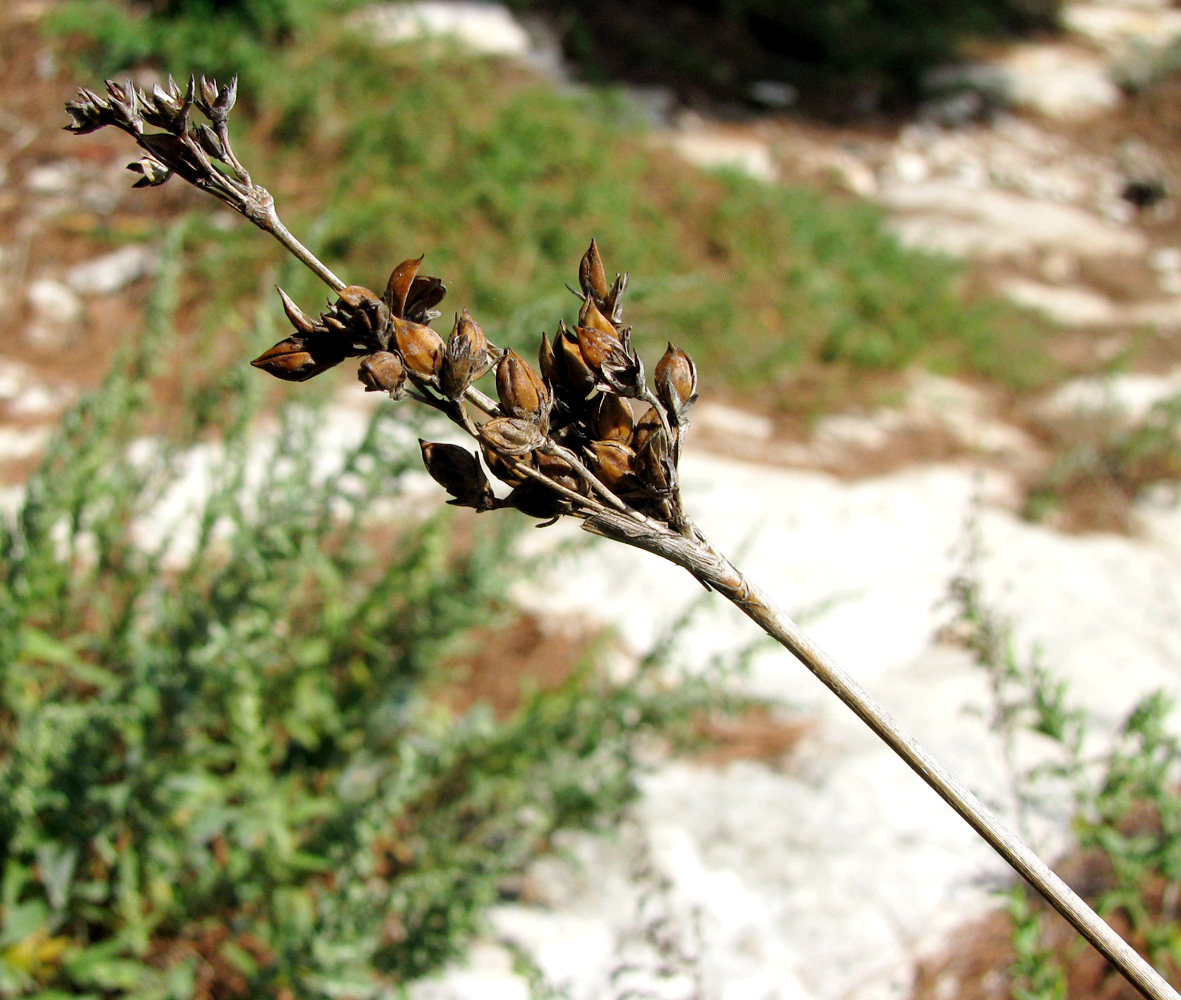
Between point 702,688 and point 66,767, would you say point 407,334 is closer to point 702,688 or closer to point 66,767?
point 66,767

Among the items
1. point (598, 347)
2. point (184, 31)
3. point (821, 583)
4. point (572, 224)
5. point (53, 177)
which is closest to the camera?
point (598, 347)

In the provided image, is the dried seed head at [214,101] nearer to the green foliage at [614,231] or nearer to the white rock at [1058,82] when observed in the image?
the green foliage at [614,231]

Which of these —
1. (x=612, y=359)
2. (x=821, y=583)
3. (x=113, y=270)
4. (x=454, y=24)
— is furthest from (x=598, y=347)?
(x=454, y=24)

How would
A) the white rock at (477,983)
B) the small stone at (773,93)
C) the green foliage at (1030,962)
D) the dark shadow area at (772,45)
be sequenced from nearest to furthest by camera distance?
1. the green foliage at (1030,962)
2. the white rock at (477,983)
3. the dark shadow area at (772,45)
4. the small stone at (773,93)

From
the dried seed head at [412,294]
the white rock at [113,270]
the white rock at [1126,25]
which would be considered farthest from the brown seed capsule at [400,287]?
the white rock at [1126,25]

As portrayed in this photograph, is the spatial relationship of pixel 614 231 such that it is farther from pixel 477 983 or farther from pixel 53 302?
pixel 477 983

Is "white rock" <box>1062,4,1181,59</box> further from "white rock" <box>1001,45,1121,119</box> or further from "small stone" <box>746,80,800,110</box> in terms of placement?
"small stone" <box>746,80,800,110</box>

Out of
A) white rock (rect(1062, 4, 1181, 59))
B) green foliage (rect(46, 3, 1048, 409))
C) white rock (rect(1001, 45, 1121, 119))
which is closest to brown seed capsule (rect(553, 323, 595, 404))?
green foliage (rect(46, 3, 1048, 409))
